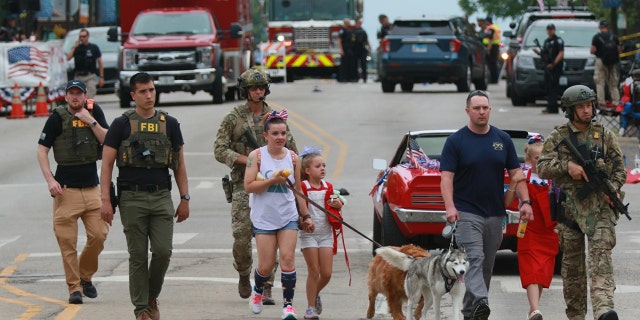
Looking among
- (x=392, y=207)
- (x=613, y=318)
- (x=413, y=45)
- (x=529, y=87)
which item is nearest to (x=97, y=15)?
(x=413, y=45)

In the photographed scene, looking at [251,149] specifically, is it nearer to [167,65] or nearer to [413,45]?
[167,65]

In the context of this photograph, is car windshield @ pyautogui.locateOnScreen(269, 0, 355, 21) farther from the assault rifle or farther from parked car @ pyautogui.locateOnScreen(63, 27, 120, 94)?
the assault rifle

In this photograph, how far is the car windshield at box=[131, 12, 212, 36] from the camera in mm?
36031

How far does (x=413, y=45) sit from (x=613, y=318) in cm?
2867

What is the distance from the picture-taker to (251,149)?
40.3ft

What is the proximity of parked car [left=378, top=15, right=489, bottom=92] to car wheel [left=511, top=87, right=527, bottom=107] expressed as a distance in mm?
2761

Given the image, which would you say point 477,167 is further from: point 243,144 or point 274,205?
point 243,144

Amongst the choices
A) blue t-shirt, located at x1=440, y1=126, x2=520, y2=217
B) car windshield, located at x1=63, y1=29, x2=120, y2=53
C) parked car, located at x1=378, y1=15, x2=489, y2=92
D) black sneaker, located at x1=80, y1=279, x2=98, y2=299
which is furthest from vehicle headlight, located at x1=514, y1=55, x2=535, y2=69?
blue t-shirt, located at x1=440, y1=126, x2=520, y2=217

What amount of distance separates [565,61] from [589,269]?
2370cm

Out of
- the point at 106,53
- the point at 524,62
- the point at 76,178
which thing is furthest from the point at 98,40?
the point at 76,178

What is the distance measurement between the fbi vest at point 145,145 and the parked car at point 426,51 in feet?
91.5

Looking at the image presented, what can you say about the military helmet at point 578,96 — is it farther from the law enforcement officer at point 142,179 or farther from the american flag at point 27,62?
the american flag at point 27,62

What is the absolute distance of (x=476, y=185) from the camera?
33.8 feet

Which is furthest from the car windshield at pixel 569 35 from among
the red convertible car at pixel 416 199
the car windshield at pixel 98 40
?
the red convertible car at pixel 416 199
